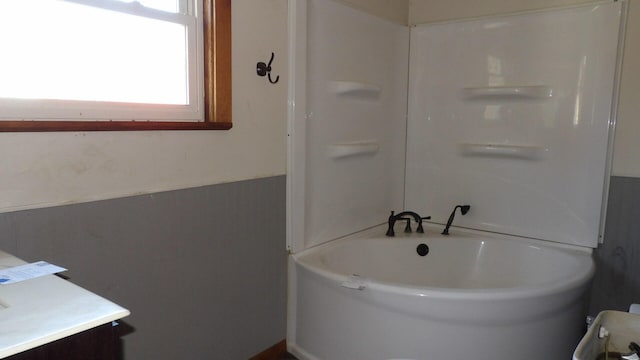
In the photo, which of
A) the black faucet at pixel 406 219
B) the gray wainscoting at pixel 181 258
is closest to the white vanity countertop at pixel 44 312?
the gray wainscoting at pixel 181 258

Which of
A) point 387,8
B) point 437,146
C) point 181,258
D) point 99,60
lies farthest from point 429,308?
point 387,8

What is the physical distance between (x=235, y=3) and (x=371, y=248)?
1.47 m

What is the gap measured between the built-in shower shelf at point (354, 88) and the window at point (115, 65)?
0.73 m

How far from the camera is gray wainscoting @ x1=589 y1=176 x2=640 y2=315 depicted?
2336 millimetres

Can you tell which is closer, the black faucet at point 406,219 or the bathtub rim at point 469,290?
the bathtub rim at point 469,290

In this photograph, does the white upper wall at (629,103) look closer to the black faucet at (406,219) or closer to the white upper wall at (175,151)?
the black faucet at (406,219)

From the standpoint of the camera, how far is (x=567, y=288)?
6.17ft

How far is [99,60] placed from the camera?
1.49 metres

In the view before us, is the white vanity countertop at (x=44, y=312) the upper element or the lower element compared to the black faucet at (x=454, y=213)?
upper

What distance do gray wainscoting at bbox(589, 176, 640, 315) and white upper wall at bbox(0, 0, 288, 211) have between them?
5.77ft

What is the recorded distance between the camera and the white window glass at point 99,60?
132 centimetres

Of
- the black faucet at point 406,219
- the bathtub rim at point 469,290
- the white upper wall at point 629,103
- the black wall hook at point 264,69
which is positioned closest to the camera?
the bathtub rim at point 469,290

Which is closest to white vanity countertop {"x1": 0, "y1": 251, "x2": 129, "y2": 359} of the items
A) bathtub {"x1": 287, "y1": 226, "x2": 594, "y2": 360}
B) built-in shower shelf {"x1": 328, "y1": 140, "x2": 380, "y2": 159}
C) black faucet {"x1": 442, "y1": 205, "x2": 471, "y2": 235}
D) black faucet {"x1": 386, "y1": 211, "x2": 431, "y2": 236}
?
bathtub {"x1": 287, "y1": 226, "x2": 594, "y2": 360}

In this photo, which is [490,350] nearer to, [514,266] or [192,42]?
[514,266]
